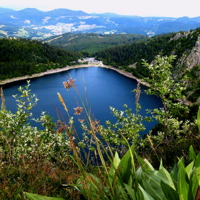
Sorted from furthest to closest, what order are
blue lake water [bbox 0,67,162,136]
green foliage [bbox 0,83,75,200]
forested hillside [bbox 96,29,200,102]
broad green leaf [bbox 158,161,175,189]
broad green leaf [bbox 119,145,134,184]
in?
forested hillside [bbox 96,29,200,102], blue lake water [bbox 0,67,162,136], green foliage [bbox 0,83,75,200], broad green leaf [bbox 119,145,134,184], broad green leaf [bbox 158,161,175,189]

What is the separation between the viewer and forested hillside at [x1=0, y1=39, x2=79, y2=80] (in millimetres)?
88125

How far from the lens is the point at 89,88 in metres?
68.7

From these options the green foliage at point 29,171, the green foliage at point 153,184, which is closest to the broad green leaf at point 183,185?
the green foliage at point 153,184

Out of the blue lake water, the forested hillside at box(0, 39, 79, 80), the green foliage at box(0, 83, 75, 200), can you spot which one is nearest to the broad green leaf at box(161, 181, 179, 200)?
the green foliage at box(0, 83, 75, 200)

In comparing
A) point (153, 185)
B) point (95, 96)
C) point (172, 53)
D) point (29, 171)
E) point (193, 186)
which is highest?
point (172, 53)

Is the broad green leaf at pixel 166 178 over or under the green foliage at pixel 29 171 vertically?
over

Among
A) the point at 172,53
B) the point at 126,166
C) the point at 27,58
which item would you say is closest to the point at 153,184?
the point at 126,166

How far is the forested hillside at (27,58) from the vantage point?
3469 inches

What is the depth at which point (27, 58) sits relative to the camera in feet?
347

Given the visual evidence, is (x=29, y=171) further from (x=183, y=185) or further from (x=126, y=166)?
(x=183, y=185)

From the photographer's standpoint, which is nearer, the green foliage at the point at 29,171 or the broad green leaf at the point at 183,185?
the broad green leaf at the point at 183,185

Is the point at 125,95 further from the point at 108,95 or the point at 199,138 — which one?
the point at 199,138

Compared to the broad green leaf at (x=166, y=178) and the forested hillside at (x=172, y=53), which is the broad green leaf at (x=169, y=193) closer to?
the broad green leaf at (x=166, y=178)

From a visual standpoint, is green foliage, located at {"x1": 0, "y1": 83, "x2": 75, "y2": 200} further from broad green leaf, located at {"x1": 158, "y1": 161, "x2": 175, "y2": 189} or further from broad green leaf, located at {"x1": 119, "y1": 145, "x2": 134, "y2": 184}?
broad green leaf, located at {"x1": 158, "y1": 161, "x2": 175, "y2": 189}
